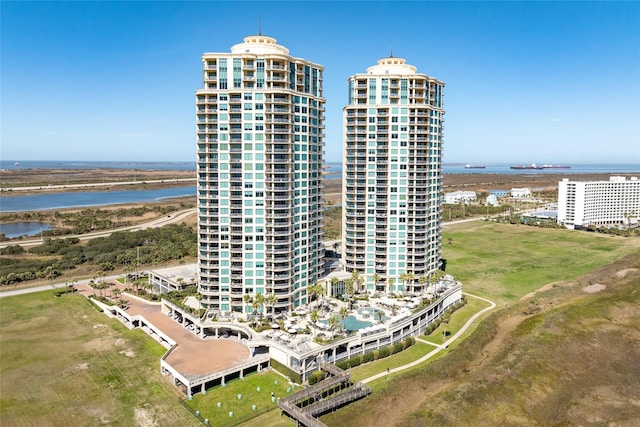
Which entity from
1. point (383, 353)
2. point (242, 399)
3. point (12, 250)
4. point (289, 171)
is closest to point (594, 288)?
point (383, 353)

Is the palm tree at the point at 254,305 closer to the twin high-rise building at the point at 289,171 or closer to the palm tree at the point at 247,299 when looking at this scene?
the palm tree at the point at 247,299

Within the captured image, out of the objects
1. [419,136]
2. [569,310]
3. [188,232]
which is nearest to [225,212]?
[419,136]

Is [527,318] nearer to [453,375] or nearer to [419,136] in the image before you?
[453,375]

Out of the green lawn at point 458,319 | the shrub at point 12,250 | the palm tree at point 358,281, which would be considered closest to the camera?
the green lawn at point 458,319

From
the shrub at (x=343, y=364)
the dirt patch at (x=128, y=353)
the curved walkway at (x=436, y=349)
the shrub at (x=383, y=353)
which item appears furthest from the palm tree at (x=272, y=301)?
the dirt patch at (x=128, y=353)

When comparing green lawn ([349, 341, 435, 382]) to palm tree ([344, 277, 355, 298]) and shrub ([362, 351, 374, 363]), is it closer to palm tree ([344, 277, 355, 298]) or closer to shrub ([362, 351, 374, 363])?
shrub ([362, 351, 374, 363])

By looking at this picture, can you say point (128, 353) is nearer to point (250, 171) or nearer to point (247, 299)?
point (247, 299)

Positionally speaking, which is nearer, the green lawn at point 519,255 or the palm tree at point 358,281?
the palm tree at point 358,281
